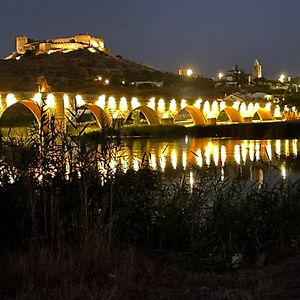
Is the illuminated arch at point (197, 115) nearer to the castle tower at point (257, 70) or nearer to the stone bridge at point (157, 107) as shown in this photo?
the stone bridge at point (157, 107)

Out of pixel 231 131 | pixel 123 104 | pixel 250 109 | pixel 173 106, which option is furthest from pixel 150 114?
pixel 250 109

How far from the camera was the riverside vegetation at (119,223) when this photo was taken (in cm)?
490

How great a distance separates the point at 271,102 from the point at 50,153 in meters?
71.8

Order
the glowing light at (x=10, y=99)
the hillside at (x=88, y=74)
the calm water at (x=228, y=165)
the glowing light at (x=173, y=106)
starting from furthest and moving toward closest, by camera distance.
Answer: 1. the hillside at (x=88, y=74)
2. the glowing light at (x=173, y=106)
3. the glowing light at (x=10, y=99)
4. the calm water at (x=228, y=165)

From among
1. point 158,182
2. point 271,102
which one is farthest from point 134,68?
point 158,182

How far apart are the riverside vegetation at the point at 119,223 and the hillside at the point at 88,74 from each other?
76.3 meters

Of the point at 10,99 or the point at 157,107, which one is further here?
the point at 157,107

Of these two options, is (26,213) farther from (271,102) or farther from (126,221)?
(271,102)

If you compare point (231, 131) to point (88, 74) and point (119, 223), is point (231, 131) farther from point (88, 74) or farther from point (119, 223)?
point (88, 74)

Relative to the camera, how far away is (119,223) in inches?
240

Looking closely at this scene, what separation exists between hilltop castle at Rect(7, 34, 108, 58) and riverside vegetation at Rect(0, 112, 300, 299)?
115608mm

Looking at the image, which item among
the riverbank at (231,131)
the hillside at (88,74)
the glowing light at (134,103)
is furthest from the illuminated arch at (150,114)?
the hillside at (88,74)

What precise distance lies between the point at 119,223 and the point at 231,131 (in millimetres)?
39830

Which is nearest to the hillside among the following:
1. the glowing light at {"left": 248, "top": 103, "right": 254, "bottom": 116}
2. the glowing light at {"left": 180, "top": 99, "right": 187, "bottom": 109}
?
the glowing light at {"left": 248, "top": 103, "right": 254, "bottom": 116}
